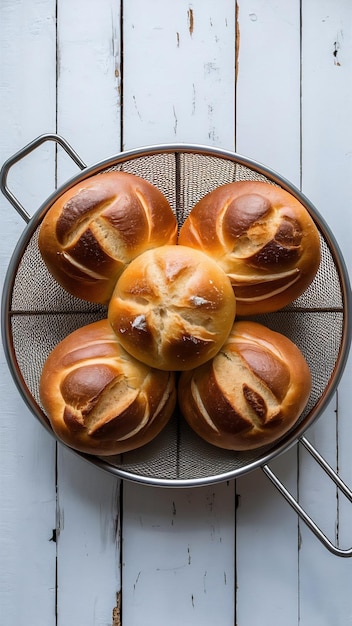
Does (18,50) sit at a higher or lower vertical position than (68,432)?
higher

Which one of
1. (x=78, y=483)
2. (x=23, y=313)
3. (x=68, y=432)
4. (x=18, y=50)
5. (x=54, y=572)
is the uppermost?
(x=18, y=50)

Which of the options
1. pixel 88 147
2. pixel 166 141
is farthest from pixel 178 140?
pixel 88 147

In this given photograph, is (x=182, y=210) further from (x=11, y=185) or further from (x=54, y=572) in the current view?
(x=54, y=572)

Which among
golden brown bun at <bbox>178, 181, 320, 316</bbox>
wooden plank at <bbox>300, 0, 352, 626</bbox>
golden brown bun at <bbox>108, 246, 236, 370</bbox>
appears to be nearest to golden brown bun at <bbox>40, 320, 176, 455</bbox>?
golden brown bun at <bbox>108, 246, 236, 370</bbox>

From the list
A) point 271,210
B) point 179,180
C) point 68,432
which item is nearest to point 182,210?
point 179,180

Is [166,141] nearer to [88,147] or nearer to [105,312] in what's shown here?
[88,147]

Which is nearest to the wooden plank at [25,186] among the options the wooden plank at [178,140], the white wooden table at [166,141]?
the white wooden table at [166,141]

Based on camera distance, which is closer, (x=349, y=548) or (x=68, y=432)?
(x=68, y=432)
